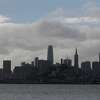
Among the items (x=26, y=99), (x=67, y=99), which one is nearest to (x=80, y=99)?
(x=67, y=99)

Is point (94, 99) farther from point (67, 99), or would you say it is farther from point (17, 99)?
point (17, 99)

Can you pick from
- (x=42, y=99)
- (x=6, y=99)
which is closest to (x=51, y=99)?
(x=42, y=99)

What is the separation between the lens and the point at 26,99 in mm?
150125

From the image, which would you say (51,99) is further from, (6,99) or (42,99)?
(6,99)

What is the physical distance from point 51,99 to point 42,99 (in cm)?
239

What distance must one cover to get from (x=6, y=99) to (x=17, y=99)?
18.7ft

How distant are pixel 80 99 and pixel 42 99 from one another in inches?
399

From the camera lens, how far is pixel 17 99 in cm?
15188

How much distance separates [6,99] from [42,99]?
979 centimetres

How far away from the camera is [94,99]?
156 m

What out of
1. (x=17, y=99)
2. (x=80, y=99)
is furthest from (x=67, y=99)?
(x=17, y=99)

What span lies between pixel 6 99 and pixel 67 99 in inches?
657

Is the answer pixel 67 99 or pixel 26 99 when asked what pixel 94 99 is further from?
pixel 26 99

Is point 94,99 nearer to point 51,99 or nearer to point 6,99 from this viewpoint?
point 51,99
